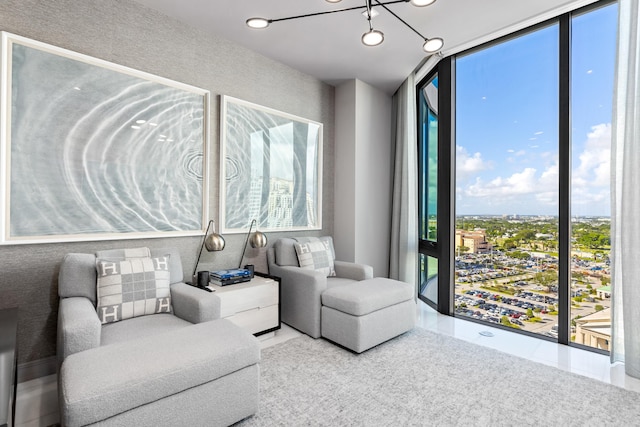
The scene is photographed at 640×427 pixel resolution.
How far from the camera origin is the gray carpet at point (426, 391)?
5.77 feet

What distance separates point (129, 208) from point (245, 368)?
155 cm

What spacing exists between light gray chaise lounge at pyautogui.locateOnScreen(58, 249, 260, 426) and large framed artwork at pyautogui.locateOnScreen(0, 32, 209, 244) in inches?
15.4

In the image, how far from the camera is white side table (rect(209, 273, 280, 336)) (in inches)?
99.6

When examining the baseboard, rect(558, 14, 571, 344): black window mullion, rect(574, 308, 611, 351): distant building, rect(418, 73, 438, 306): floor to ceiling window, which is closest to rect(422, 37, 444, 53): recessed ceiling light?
rect(558, 14, 571, 344): black window mullion

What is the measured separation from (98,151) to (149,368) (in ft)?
5.46

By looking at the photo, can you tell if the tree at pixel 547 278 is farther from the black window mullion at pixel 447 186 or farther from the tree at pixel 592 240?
the black window mullion at pixel 447 186

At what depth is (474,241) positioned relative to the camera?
11.0ft

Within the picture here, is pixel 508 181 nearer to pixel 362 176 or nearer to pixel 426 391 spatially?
pixel 362 176

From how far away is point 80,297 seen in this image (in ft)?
6.73

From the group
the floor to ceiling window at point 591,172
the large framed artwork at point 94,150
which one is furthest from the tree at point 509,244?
the large framed artwork at point 94,150

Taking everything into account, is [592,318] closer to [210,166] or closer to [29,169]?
[210,166]

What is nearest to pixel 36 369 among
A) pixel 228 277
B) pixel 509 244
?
pixel 228 277

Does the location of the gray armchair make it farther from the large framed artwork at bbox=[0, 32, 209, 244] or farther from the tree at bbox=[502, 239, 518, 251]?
the tree at bbox=[502, 239, 518, 251]

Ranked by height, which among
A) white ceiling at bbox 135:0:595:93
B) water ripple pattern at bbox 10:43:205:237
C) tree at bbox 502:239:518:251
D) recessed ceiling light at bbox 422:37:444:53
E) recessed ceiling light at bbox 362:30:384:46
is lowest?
tree at bbox 502:239:518:251
